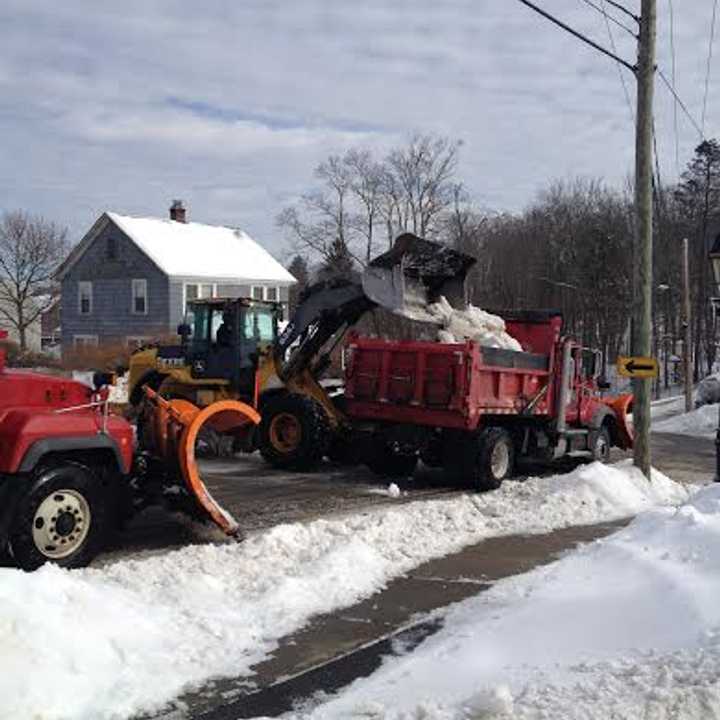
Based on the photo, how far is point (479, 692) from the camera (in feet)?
16.6

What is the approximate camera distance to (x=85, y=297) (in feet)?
160

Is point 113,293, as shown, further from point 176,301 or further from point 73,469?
point 73,469

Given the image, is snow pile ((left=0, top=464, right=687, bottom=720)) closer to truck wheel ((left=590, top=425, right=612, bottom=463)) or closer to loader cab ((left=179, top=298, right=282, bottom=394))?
truck wheel ((left=590, top=425, right=612, bottom=463))

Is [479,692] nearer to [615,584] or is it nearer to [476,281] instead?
[615,584]

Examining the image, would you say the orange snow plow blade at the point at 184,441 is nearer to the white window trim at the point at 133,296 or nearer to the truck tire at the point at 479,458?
the truck tire at the point at 479,458

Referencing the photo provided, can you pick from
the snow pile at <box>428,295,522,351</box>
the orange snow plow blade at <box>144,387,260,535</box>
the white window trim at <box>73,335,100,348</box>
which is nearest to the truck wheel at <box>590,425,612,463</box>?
the snow pile at <box>428,295,522,351</box>

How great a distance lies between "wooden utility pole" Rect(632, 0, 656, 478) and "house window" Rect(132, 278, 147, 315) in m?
34.1

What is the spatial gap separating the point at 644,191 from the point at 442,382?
3915 millimetres

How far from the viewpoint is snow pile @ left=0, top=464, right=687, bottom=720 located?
538cm

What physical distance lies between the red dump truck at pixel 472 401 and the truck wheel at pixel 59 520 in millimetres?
6865

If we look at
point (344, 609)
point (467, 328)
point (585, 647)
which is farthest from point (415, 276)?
point (585, 647)

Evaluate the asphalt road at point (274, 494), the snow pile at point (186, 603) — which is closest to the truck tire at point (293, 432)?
the asphalt road at point (274, 494)

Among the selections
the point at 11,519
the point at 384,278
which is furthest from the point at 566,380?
the point at 11,519

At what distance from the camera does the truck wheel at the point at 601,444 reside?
17312mm
